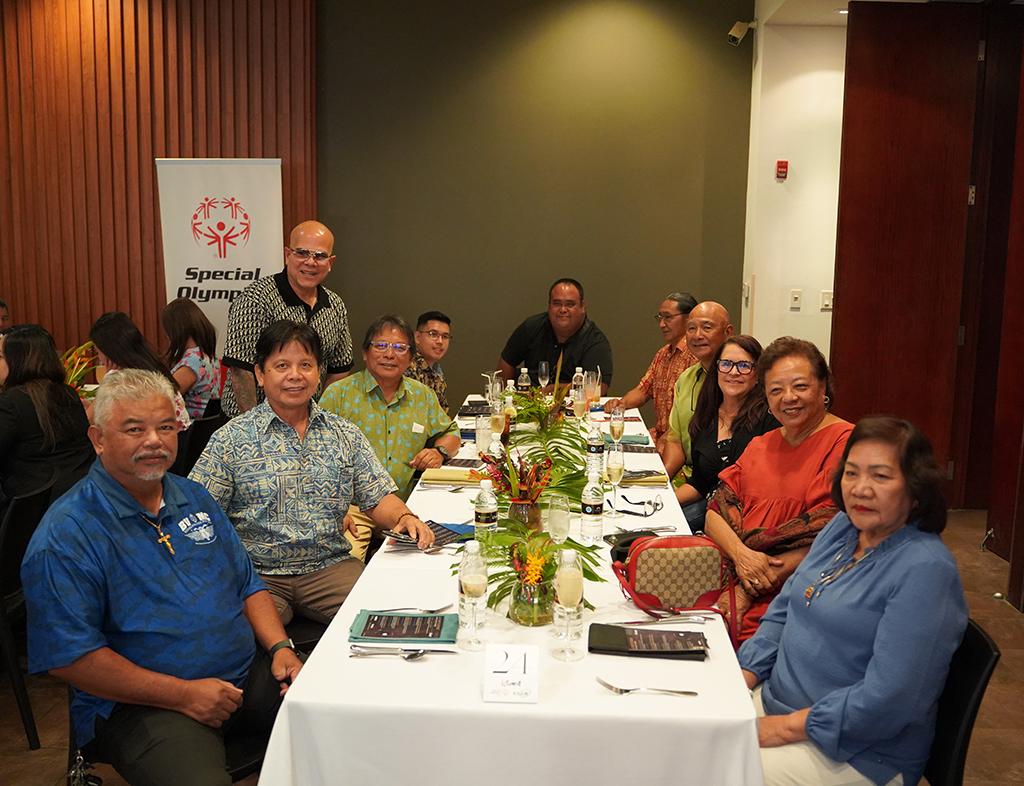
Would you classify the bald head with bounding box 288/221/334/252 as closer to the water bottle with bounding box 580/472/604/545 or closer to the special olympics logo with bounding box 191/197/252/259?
the special olympics logo with bounding box 191/197/252/259

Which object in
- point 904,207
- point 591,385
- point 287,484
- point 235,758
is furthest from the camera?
point 904,207

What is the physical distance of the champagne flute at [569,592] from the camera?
2115 millimetres

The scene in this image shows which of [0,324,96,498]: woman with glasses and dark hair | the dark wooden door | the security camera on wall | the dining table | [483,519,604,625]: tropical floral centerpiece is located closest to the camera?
the dining table

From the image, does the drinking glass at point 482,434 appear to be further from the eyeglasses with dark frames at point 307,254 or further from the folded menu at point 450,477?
the eyeglasses with dark frames at point 307,254

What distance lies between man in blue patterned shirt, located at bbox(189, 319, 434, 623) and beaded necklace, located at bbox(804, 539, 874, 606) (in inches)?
47.2

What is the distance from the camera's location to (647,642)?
2127 millimetres

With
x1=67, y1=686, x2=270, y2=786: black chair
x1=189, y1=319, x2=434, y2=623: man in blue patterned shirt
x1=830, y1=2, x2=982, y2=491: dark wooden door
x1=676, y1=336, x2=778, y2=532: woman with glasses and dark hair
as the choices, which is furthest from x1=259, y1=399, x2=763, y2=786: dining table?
x1=830, y1=2, x2=982, y2=491: dark wooden door

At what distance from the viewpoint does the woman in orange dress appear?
2918 mm

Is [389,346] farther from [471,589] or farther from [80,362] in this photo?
[80,362]

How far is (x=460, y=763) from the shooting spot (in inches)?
74.2

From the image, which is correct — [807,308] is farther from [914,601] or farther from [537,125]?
[914,601]

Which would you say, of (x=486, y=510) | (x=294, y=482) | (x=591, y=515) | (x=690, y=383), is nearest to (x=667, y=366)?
(x=690, y=383)

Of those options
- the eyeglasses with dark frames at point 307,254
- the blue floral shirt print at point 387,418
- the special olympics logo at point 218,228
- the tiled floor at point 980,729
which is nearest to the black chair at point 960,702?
the tiled floor at point 980,729

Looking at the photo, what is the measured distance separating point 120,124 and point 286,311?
115 inches
